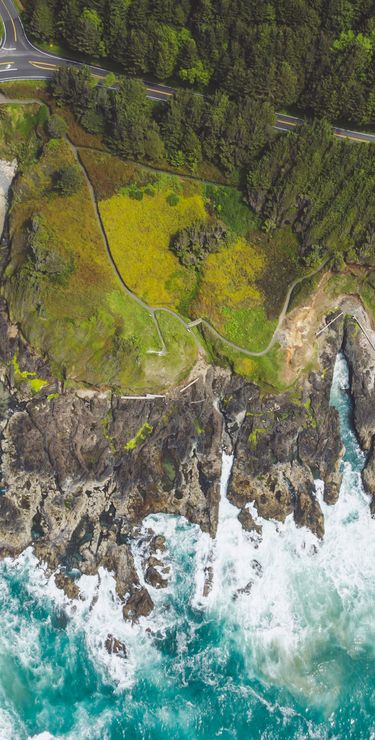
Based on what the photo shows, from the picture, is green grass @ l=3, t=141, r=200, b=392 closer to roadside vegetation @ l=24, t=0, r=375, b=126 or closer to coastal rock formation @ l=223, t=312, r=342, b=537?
coastal rock formation @ l=223, t=312, r=342, b=537

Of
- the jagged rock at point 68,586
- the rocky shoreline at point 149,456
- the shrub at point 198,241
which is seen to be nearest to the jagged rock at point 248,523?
the rocky shoreline at point 149,456

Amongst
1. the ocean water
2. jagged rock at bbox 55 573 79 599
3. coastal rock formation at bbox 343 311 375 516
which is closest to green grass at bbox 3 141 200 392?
the ocean water

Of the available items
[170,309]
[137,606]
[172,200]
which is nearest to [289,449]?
[170,309]

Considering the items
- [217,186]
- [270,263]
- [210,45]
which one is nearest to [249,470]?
[270,263]

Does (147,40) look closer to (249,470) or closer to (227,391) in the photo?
(227,391)

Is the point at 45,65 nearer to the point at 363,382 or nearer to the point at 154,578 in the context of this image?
the point at 363,382

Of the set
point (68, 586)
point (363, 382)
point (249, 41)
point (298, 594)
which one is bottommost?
point (298, 594)
